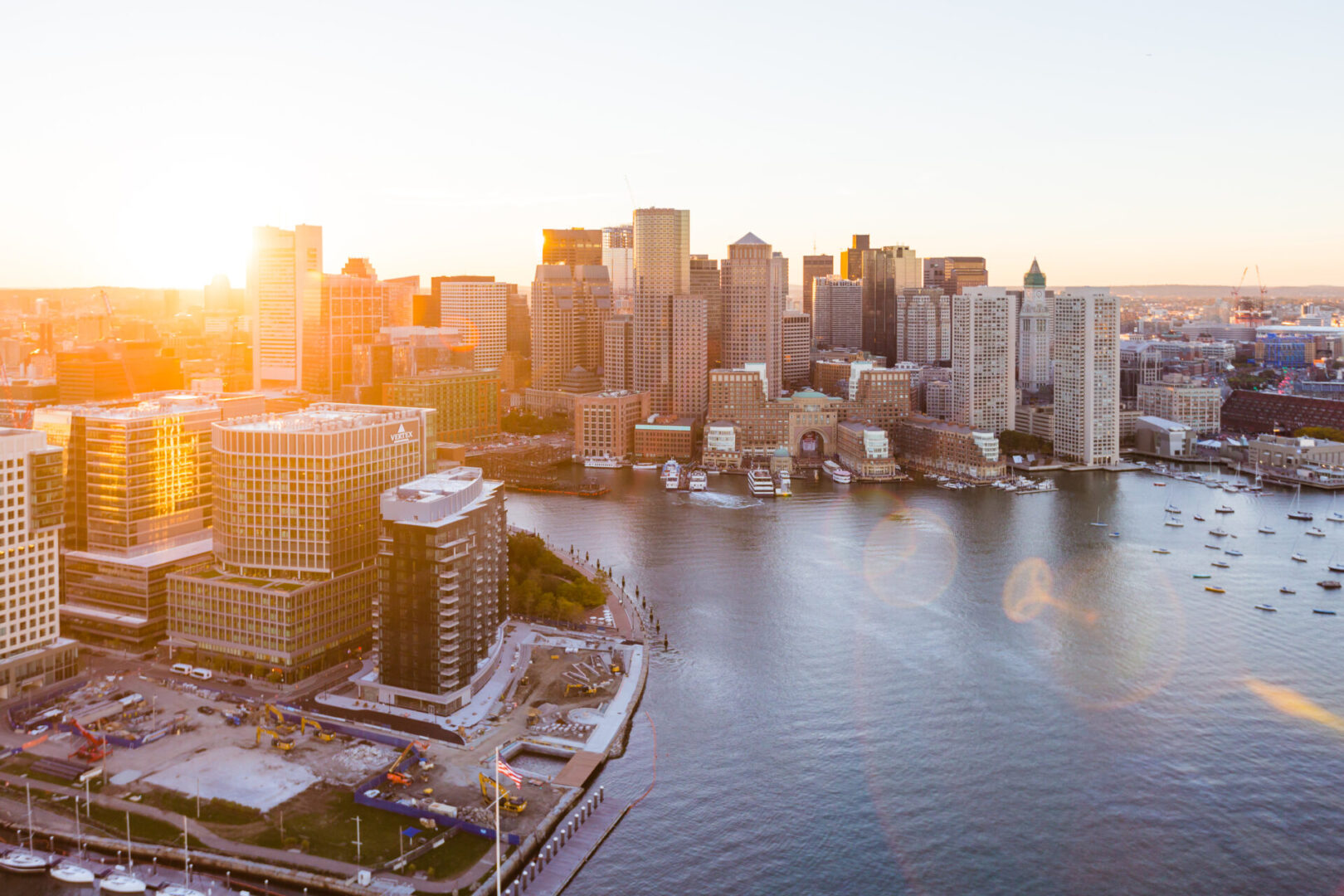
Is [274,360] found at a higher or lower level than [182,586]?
higher

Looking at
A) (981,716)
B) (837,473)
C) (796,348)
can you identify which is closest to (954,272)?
(796,348)

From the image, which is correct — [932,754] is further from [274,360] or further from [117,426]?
[274,360]

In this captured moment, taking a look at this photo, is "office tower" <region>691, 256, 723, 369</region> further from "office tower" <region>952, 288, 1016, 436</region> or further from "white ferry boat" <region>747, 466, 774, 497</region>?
"white ferry boat" <region>747, 466, 774, 497</region>

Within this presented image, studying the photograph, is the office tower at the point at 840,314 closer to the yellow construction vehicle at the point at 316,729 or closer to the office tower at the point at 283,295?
the office tower at the point at 283,295

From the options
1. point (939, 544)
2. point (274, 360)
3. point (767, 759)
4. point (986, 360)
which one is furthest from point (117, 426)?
point (986, 360)

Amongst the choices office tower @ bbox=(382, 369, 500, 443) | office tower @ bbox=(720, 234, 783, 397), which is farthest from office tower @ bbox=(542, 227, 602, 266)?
office tower @ bbox=(382, 369, 500, 443)

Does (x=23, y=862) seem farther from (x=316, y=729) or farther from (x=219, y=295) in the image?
(x=219, y=295)

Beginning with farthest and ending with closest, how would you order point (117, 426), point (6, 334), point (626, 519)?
point (6, 334) < point (626, 519) < point (117, 426)

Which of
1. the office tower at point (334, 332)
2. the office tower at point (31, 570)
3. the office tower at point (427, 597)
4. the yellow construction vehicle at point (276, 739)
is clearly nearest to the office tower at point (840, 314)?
the office tower at point (334, 332)
